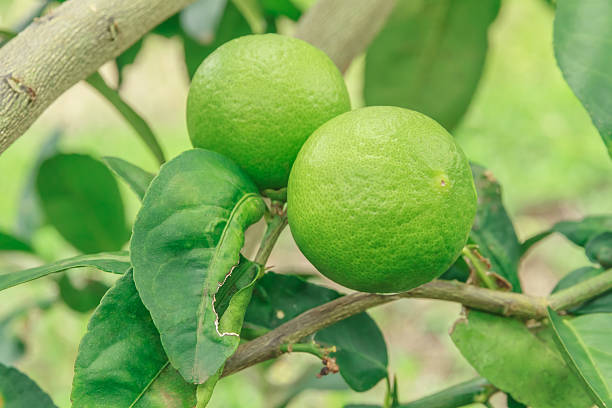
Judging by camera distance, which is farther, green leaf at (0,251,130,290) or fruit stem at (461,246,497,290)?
fruit stem at (461,246,497,290)

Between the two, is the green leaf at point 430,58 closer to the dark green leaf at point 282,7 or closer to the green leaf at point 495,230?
the dark green leaf at point 282,7

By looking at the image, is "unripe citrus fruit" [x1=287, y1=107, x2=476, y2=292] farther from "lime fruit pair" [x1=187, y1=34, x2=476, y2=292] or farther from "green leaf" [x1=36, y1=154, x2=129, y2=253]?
"green leaf" [x1=36, y1=154, x2=129, y2=253]

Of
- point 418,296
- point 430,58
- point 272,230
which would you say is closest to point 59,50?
point 272,230

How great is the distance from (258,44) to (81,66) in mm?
142

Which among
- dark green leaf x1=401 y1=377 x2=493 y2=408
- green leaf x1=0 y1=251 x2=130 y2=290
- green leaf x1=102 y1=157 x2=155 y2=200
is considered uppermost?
green leaf x1=102 y1=157 x2=155 y2=200

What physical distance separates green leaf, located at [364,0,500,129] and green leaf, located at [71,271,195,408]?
72 centimetres

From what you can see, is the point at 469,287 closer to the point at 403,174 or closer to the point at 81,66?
the point at 403,174

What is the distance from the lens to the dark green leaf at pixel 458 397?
63 centimetres

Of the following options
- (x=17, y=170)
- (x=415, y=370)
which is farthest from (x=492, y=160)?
(x=17, y=170)

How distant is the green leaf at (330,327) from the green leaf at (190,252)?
0.50 ft

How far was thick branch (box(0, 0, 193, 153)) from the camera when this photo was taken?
1.48 feet

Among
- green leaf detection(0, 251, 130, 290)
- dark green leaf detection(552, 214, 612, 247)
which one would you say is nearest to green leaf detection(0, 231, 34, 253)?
Result: green leaf detection(0, 251, 130, 290)

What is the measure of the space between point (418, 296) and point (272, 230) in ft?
0.43

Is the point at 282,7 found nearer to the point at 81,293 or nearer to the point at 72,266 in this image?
the point at 81,293
